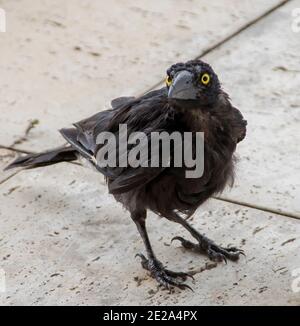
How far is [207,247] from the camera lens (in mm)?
4520

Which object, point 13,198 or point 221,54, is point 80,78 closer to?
point 221,54

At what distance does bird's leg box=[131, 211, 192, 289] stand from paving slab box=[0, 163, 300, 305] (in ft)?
0.14

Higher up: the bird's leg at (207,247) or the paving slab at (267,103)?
the paving slab at (267,103)

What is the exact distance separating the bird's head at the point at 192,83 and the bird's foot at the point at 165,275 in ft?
3.17

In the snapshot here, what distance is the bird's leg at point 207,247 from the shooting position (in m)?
4.48

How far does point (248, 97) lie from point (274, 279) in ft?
7.21

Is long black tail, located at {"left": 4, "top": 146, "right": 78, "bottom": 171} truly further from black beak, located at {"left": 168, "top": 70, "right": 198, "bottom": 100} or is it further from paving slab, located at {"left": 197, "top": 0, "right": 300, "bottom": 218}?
black beak, located at {"left": 168, "top": 70, "right": 198, "bottom": 100}

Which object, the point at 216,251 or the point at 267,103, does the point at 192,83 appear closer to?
the point at 216,251

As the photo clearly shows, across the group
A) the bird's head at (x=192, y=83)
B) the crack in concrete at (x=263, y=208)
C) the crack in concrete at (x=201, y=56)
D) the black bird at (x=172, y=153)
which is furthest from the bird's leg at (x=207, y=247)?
the bird's head at (x=192, y=83)

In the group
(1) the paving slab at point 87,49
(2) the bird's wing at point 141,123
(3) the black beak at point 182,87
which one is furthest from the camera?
(1) the paving slab at point 87,49

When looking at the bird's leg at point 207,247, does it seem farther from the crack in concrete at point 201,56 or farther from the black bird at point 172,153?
the crack in concrete at point 201,56

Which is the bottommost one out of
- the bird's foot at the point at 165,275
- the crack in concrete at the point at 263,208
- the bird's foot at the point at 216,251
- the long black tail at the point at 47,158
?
the bird's foot at the point at 165,275
